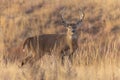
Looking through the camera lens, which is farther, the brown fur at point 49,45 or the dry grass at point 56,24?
the dry grass at point 56,24

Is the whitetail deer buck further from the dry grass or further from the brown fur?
the dry grass

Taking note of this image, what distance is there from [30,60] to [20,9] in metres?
7.48

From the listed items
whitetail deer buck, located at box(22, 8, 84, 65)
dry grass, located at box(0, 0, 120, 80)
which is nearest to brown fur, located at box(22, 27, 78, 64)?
whitetail deer buck, located at box(22, 8, 84, 65)

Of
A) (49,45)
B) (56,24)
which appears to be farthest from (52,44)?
(56,24)

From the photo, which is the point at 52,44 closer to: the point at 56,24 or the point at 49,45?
the point at 49,45

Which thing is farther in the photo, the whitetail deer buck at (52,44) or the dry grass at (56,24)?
the dry grass at (56,24)

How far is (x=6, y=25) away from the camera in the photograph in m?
17.6

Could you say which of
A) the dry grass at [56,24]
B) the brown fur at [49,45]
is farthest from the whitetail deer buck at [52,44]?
the dry grass at [56,24]

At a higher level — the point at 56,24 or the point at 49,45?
the point at 56,24

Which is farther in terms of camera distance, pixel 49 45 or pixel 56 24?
pixel 56 24

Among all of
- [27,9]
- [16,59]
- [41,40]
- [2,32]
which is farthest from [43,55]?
[27,9]

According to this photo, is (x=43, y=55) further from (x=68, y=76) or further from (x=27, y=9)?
(x=27, y=9)

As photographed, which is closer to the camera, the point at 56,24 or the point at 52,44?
the point at 52,44

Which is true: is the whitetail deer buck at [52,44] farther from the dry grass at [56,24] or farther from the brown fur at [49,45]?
the dry grass at [56,24]
